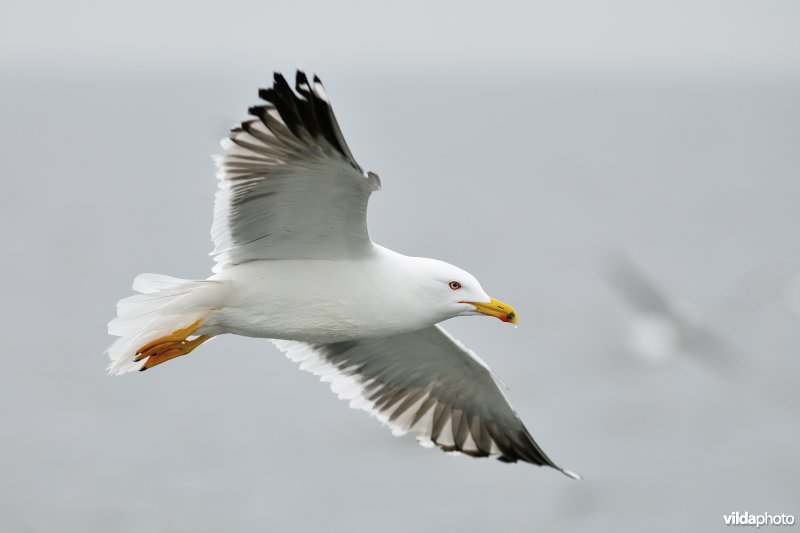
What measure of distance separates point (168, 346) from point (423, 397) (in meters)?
2.34

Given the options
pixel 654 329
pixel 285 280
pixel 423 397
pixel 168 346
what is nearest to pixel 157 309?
pixel 168 346

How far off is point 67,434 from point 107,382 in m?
2.44

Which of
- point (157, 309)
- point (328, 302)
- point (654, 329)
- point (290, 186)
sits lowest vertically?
point (157, 309)

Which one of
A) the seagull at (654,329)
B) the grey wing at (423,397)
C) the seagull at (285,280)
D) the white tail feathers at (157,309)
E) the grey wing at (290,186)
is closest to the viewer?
the grey wing at (290,186)

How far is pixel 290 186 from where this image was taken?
7840 mm

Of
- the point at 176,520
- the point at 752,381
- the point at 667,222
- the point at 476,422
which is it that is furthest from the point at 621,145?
the point at 476,422

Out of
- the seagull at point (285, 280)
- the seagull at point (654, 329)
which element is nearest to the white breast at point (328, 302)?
the seagull at point (285, 280)

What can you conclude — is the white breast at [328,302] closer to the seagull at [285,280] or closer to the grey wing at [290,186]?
the seagull at [285,280]

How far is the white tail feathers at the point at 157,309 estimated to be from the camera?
8031 millimetres

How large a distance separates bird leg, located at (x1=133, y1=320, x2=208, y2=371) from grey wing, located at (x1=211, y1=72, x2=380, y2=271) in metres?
0.49

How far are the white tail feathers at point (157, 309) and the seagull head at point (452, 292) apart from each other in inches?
49.9

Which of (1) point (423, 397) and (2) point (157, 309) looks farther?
(1) point (423, 397)

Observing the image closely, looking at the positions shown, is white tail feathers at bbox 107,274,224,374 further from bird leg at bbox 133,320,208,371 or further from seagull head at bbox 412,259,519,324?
seagull head at bbox 412,259,519,324

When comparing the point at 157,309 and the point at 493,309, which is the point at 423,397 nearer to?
the point at 493,309
